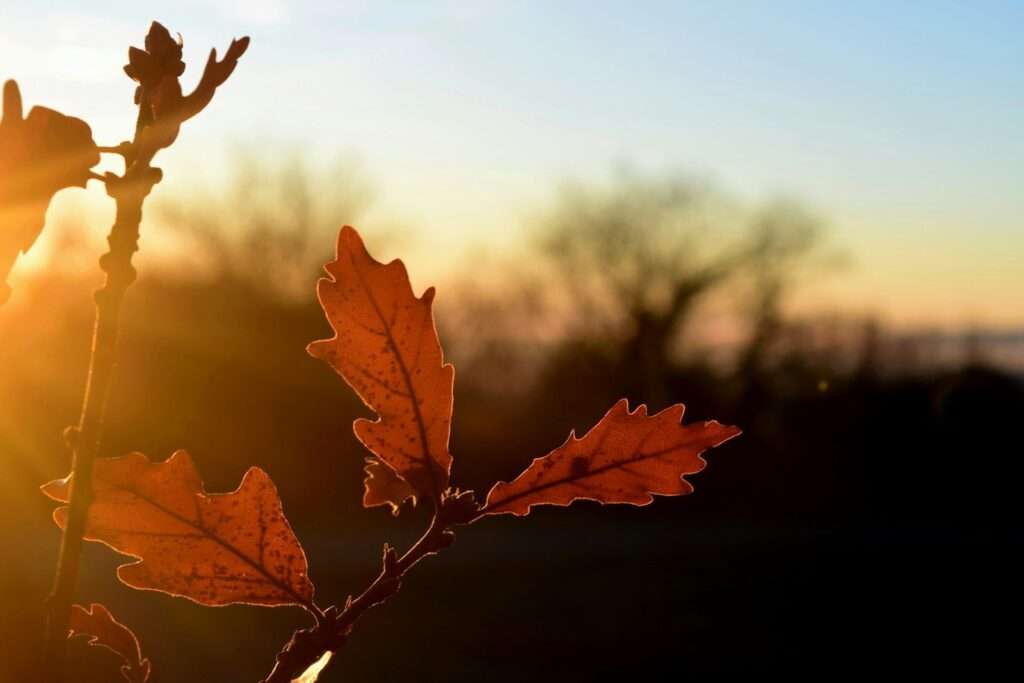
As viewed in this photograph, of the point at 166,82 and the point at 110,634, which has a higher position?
the point at 166,82

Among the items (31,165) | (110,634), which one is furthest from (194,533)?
(31,165)

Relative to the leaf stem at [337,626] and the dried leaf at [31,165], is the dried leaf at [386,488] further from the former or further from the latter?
the dried leaf at [31,165]

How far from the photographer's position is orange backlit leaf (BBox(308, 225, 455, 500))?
1.67ft

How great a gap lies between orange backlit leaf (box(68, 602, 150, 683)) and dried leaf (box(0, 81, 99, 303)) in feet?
0.56

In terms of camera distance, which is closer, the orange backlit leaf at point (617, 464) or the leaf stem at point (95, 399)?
the leaf stem at point (95, 399)

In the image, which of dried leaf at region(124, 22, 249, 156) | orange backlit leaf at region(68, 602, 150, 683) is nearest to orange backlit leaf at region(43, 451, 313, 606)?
orange backlit leaf at region(68, 602, 150, 683)

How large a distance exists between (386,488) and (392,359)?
0.08 metres

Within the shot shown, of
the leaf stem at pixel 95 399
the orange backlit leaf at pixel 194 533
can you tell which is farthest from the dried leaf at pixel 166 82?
the orange backlit leaf at pixel 194 533

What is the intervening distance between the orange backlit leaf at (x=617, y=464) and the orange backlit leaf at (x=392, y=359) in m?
0.04

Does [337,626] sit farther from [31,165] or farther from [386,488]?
[31,165]

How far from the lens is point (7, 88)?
46 cm

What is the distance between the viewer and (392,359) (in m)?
0.53

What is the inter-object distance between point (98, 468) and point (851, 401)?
872 inches

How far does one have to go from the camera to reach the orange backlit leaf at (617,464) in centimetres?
55
